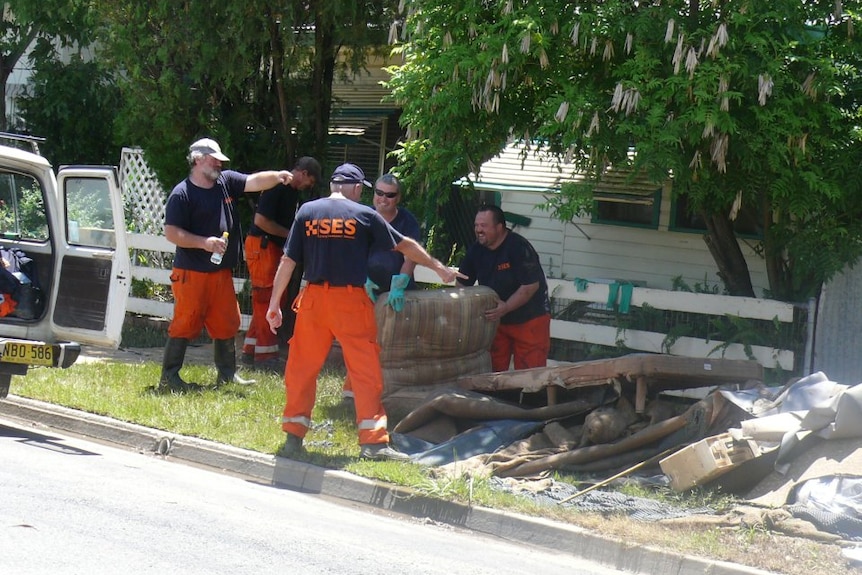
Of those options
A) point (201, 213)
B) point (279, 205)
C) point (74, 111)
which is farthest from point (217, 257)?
point (74, 111)

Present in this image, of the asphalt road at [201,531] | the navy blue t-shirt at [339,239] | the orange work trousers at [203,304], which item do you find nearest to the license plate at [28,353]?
the asphalt road at [201,531]

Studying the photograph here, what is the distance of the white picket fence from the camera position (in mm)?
9508

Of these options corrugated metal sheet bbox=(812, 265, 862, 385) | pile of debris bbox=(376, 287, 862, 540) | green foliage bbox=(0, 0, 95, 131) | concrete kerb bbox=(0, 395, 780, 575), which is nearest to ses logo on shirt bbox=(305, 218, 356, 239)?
pile of debris bbox=(376, 287, 862, 540)

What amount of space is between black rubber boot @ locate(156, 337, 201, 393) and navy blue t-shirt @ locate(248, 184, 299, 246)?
1.69 metres

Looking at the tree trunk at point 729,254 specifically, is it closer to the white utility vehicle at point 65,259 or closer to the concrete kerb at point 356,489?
the concrete kerb at point 356,489

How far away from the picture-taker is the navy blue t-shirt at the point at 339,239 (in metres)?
7.68

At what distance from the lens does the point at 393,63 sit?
15.1 meters

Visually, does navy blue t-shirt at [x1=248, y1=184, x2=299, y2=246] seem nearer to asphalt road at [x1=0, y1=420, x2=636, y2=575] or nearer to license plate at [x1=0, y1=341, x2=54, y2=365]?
license plate at [x1=0, y1=341, x2=54, y2=365]

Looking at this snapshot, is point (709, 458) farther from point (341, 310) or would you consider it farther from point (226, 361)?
point (226, 361)

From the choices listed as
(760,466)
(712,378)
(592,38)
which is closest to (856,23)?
(592,38)

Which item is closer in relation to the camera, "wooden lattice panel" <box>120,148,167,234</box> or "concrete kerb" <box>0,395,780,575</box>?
"concrete kerb" <box>0,395,780,575</box>

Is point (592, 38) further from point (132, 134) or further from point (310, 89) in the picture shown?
point (132, 134)

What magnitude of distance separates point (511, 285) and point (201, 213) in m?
2.55

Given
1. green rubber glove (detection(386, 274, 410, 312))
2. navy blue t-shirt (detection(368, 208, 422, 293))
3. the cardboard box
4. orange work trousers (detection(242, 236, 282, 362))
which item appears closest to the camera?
the cardboard box
